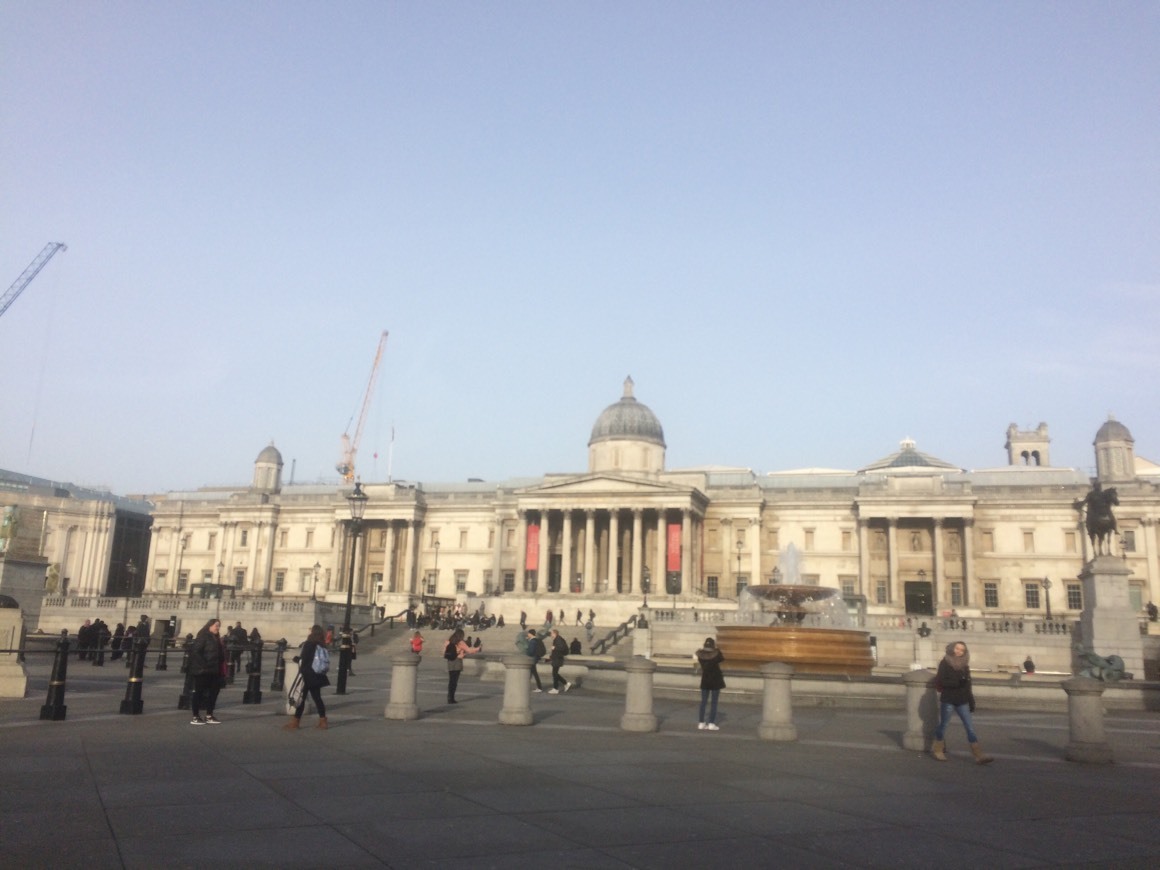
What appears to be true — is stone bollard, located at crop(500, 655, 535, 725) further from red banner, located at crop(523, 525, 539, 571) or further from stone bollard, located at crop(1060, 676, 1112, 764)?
red banner, located at crop(523, 525, 539, 571)

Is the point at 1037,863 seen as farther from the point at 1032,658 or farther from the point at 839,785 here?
the point at 1032,658

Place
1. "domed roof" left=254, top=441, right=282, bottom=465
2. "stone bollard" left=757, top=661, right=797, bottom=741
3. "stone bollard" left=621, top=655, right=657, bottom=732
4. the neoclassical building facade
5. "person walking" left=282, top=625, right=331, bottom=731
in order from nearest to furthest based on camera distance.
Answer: "person walking" left=282, top=625, right=331, bottom=731
"stone bollard" left=757, top=661, right=797, bottom=741
"stone bollard" left=621, top=655, right=657, bottom=732
the neoclassical building facade
"domed roof" left=254, top=441, right=282, bottom=465

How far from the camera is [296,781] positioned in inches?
433

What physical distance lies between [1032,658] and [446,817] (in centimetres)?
4382

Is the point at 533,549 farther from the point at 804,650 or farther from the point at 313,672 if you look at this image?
the point at 313,672

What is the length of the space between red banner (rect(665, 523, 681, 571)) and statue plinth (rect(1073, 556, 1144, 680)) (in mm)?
38727

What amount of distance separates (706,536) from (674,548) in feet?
23.9

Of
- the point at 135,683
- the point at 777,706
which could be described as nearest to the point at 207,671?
the point at 135,683

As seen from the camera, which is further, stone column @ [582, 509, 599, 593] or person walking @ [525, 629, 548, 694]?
stone column @ [582, 509, 599, 593]

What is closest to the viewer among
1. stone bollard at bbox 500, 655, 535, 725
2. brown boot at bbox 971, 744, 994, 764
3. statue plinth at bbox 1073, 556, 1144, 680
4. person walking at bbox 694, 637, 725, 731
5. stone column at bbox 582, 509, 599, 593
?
brown boot at bbox 971, 744, 994, 764

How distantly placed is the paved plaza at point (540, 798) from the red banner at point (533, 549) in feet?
189

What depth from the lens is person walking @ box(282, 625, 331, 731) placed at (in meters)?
16.2

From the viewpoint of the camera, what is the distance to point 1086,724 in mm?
14594

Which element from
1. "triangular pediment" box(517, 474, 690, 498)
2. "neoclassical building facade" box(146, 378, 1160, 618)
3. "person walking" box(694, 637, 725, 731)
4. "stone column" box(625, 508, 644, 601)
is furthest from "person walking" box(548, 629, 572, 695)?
"triangular pediment" box(517, 474, 690, 498)
